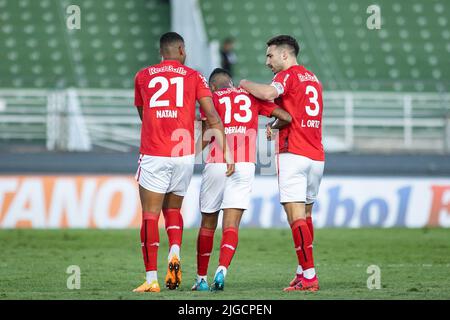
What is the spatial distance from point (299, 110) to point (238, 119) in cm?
55

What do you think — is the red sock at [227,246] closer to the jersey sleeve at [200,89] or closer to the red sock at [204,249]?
the red sock at [204,249]

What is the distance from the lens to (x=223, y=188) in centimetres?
985

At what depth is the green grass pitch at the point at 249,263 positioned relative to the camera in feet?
30.7

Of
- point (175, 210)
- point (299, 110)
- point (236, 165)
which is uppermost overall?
point (299, 110)

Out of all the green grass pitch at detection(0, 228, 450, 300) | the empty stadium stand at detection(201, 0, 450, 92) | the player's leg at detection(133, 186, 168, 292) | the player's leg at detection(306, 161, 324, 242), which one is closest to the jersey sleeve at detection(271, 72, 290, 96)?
the player's leg at detection(306, 161, 324, 242)

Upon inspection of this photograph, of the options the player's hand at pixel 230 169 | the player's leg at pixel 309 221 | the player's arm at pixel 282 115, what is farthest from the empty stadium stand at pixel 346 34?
the player's hand at pixel 230 169

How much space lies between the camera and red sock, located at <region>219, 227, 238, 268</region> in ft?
31.5

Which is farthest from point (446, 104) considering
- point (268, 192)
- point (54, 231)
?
point (54, 231)

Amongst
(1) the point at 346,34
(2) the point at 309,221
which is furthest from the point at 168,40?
(1) the point at 346,34

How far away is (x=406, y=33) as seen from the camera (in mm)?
26688

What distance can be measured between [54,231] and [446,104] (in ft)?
27.9

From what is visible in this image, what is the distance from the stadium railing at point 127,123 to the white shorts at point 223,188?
32.0 feet

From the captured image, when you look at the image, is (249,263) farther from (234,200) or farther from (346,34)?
(346,34)
